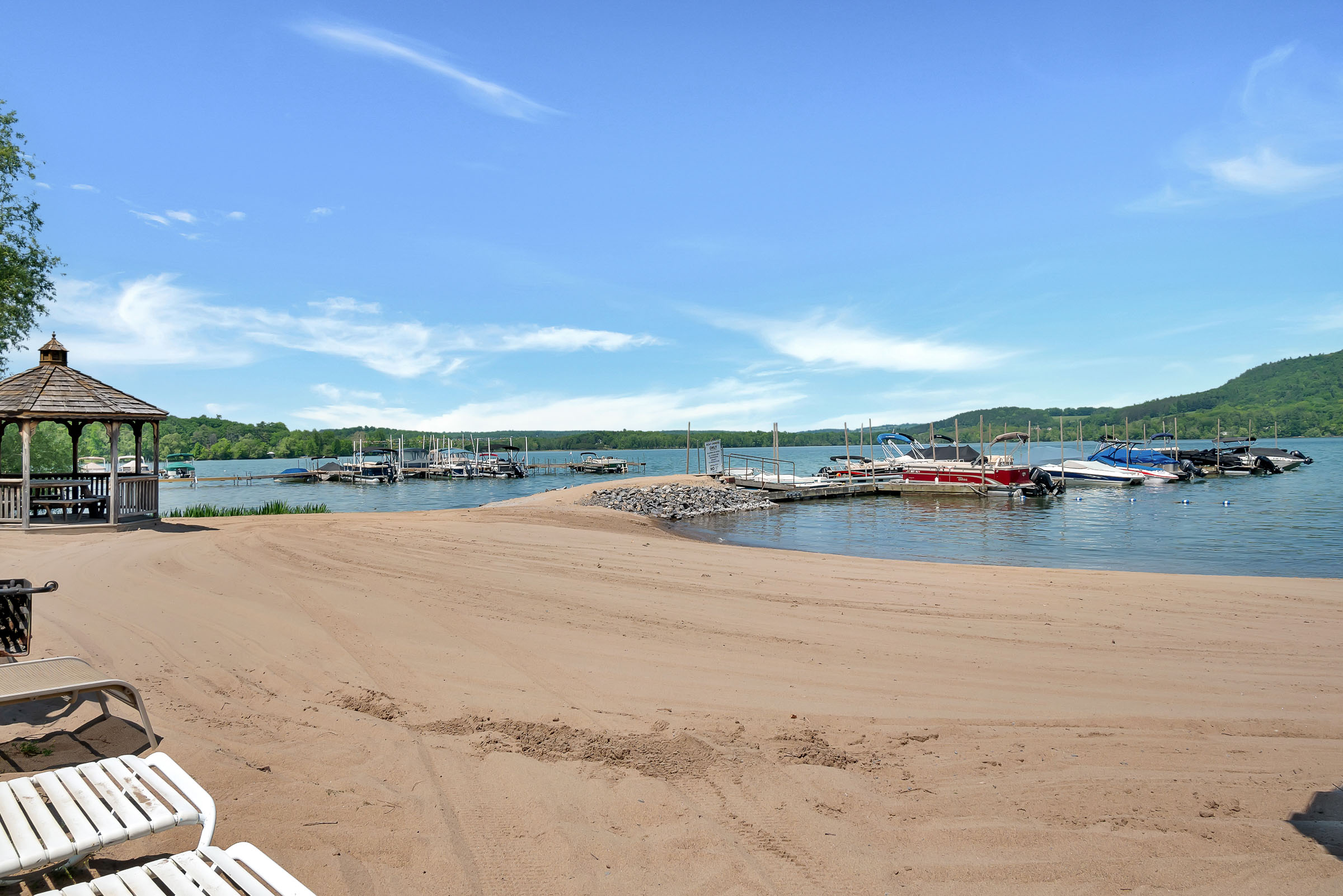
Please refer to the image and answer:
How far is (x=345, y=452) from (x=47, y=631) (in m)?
126

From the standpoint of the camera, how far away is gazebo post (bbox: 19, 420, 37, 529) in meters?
14.1

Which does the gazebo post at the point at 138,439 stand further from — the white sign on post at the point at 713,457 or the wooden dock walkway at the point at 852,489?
the white sign on post at the point at 713,457

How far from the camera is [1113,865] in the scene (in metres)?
3.16

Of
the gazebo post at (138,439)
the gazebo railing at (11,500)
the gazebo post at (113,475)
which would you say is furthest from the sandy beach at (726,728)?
the gazebo post at (138,439)

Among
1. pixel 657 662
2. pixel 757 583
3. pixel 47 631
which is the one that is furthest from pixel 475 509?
pixel 657 662

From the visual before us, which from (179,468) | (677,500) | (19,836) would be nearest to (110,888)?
(19,836)

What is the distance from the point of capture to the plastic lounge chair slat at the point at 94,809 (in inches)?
94.4

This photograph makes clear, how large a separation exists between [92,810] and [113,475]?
15366 mm

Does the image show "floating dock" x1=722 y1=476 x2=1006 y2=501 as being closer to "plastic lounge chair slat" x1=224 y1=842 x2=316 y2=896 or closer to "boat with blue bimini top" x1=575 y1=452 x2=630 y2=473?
"plastic lounge chair slat" x1=224 y1=842 x2=316 y2=896

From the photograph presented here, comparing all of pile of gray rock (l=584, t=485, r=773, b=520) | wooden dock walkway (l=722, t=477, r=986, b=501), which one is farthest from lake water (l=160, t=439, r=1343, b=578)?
pile of gray rock (l=584, t=485, r=773, b=520)

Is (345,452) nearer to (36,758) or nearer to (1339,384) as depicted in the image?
(36,758)

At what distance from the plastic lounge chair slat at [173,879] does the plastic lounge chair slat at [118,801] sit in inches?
7.8

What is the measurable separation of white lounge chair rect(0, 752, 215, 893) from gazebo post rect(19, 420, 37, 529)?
14.8 m

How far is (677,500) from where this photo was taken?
29.4 m
